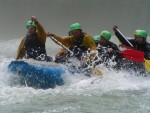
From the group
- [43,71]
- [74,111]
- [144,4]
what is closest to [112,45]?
[43,71]

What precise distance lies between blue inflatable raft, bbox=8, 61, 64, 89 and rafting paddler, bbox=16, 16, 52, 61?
125 centimetres

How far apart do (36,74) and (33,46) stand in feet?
5.06

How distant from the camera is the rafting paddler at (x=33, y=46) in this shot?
1066cm

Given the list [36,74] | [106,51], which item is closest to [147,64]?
[106,51]

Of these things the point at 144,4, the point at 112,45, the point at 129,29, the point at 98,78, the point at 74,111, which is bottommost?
the point at 74,111

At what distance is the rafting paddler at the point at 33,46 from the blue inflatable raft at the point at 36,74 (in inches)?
49.1

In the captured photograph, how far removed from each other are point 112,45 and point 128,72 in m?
0.90

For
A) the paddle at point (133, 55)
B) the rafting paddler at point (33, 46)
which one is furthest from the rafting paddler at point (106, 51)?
the rafting paddler at point (33, 46)

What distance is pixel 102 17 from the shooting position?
2622cm

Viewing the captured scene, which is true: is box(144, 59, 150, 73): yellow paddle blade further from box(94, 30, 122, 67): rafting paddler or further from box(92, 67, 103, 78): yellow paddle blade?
box(92, 67, 103, 78): yellow paddle blade

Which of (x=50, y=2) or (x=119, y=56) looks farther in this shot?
(x=50, y=2)

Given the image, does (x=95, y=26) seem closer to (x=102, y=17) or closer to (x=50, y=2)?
(x=102, y=17)

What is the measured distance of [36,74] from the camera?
933cm

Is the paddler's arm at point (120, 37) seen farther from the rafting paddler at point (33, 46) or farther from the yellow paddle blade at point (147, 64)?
the rafting paddler at point (33, 46)
